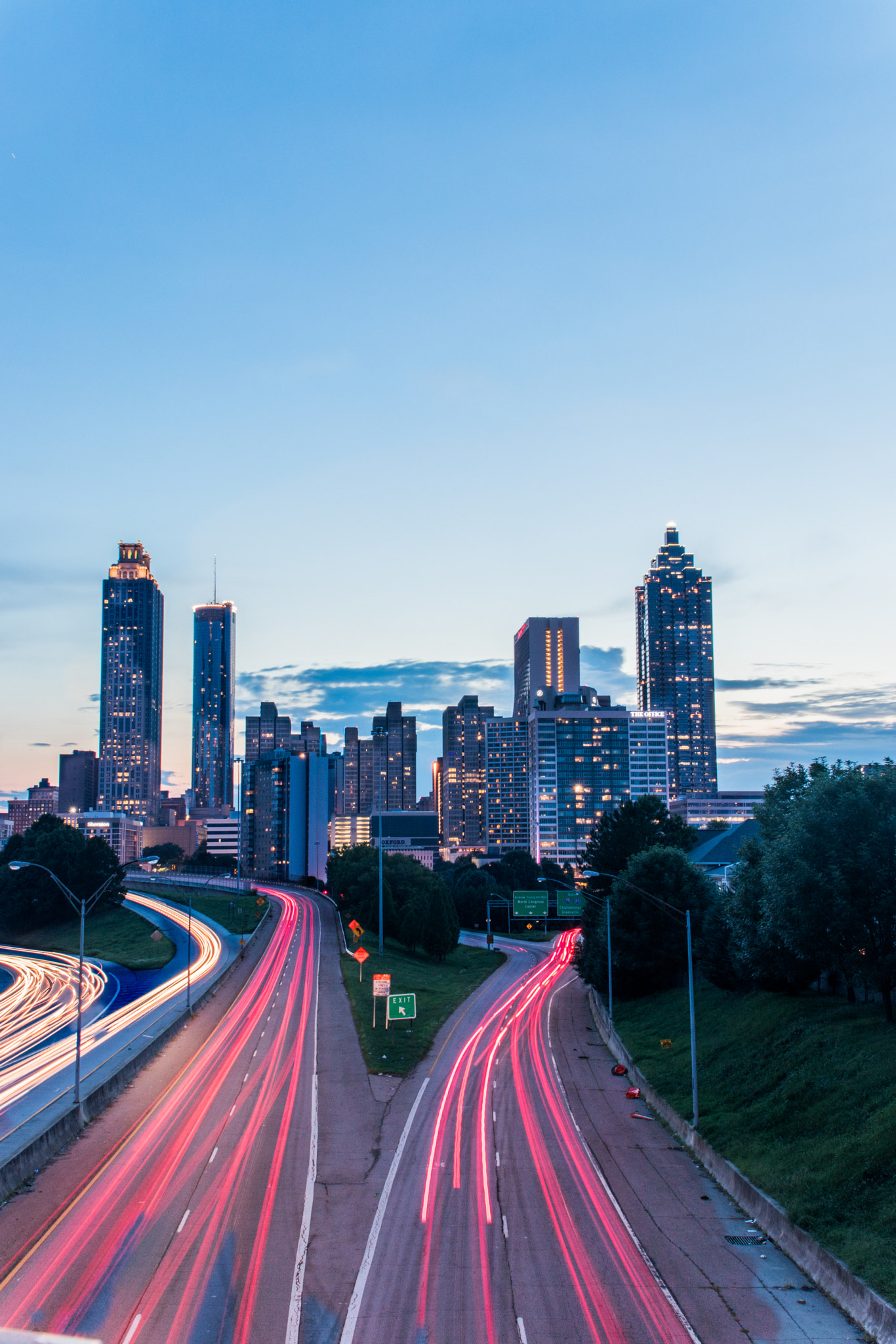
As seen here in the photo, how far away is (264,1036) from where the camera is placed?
189 ft

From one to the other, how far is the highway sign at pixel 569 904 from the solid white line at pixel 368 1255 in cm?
6195

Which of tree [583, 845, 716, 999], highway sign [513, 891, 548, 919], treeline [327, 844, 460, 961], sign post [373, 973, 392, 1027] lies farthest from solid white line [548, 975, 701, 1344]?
highway sign [513, 891, 548, 919]

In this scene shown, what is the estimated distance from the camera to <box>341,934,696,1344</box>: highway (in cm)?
2123

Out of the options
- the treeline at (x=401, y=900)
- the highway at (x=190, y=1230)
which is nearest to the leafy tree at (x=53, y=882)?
the treeline at (x=401, y=900)

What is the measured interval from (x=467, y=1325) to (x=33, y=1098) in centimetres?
2773

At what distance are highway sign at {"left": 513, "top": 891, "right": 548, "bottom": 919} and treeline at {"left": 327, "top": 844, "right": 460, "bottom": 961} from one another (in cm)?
788

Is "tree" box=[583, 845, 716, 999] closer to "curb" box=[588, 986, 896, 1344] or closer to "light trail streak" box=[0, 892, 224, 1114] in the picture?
"curb" box=[588, 986, 896, 1344]

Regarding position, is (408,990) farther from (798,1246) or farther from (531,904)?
Result: (798,1246)

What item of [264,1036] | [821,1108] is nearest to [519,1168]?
[821,1108]

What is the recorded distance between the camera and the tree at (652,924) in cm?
6900

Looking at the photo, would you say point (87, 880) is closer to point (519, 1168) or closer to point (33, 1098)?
point (33, 1098)

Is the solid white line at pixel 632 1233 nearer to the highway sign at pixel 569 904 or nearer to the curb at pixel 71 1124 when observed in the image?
the curb at pixel 71 1124

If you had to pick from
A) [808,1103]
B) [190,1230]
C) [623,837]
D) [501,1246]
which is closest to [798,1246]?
[501,1246]

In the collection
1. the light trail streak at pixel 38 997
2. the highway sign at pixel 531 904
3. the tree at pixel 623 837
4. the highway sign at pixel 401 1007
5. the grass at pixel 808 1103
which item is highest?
the tree at pixel 623 837
